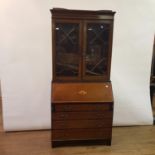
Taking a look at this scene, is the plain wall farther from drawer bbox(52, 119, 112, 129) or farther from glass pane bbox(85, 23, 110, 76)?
drawer bbox(52, 119, 112, 129)

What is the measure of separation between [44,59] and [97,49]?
82cm

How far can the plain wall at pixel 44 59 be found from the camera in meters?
3.00

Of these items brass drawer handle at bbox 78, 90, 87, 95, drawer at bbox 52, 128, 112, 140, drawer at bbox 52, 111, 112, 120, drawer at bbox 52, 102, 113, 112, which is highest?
brass drawer handle at bbox 78, 90, 87, 95

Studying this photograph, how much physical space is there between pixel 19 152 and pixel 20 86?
3.04 feet

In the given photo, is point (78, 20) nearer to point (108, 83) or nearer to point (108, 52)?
point (108, 52)

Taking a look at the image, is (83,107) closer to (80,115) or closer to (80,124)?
(80,115)

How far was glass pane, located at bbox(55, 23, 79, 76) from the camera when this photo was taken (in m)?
2.69

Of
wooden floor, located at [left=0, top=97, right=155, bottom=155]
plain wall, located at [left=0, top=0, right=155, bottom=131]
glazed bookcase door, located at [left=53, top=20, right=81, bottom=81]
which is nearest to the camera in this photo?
glazed bookcase door, located at [left=53, top=20, right=81, bottom=81]

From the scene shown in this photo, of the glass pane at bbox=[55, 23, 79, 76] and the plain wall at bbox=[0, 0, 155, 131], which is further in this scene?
the plain wall at bbox=[0, 0, 155, 131]

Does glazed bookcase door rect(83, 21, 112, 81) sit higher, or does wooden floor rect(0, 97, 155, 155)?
glazed bookcase door rect(83, 21, 112, 81)

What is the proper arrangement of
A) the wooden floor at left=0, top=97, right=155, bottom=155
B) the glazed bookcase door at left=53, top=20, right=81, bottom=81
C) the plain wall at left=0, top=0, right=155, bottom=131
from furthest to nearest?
the plain wall at left=0, top=0, right=155, bottom=131 → the wooden floor at left=0, top=97, right=155, bottom=155 → the glazed bookcase door at left=53, top=20, right=81, bottom=81

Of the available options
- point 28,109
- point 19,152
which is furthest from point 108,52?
point 19,152

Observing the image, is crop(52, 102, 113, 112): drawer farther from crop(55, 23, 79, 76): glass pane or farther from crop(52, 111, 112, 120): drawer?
crop(55, 23, 79, 76): glass pane

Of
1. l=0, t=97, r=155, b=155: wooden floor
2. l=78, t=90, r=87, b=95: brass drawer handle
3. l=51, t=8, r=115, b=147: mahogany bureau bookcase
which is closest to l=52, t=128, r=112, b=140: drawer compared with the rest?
l=51, t=8, r=115, b=147: mahogany bureau bookcase
